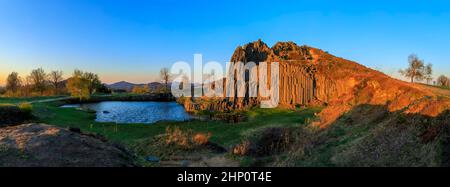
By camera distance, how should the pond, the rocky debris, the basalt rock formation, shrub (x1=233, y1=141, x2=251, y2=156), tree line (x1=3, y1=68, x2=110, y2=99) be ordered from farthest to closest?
1. tree line (x1=3, y1=68, x2=110, y2=99)
2. the pond
3. the basalt rock formation
4. shrub (x1=233, y1=141, x2=251, y2=156)
5. the rocky debris

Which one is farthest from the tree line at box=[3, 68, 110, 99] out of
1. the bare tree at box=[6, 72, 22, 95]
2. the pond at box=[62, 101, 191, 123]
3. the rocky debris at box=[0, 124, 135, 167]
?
the rocky debris at box=[0, 124, 135, 167]

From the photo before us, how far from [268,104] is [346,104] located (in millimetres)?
33960

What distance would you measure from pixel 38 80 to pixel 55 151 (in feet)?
320

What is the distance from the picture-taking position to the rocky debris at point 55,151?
36.0 feet

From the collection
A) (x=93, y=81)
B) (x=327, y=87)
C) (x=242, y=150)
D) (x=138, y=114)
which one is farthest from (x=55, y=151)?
(x=93, y=81)

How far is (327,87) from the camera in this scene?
50.3 metres

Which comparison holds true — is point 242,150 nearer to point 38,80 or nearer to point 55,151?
point 55,151

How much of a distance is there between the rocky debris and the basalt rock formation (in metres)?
13.0

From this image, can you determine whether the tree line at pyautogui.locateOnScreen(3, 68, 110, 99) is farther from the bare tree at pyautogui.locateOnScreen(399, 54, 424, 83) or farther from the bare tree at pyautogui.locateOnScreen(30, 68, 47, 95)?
the bare tree at pyautogui.locateOnScreen(399, 54, 424, 83)

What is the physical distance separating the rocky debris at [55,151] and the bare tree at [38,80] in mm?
90026

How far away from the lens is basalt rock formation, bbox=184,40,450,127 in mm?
14680

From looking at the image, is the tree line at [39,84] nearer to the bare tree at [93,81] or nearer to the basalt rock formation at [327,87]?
the bare tree at [93,81]

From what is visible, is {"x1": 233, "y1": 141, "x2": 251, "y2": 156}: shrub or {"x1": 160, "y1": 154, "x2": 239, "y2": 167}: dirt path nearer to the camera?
{"x1": 160, "y1": 154, "x2": 239, "y2": 167}: dirt path
